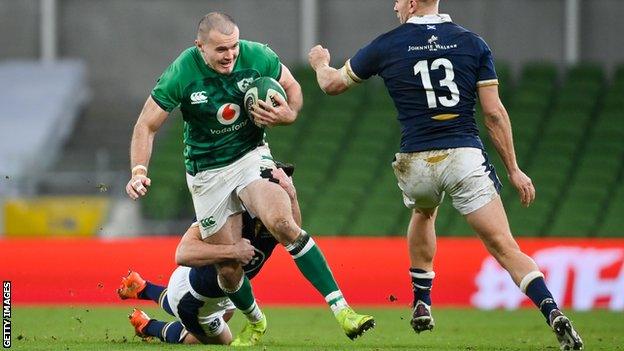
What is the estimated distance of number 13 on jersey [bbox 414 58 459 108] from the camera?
8.00 metres

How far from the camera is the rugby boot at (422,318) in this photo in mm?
8492

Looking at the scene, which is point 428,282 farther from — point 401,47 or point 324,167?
point 324,167

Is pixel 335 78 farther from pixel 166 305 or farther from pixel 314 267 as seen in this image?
pixel 166 305

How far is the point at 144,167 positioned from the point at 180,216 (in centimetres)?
1047

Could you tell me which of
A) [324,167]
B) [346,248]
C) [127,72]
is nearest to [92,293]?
[346,248]

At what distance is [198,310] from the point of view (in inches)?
338

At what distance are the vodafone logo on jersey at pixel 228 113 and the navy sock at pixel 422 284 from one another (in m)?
1.59

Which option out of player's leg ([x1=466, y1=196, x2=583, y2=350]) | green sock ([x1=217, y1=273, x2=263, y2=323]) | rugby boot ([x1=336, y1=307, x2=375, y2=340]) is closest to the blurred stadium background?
green sock ([x1=217, y1=273, x2=263, y2=323])

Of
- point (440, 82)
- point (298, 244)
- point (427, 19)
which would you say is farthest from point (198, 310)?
point (427, 19)

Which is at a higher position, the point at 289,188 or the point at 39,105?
the point at 289,188

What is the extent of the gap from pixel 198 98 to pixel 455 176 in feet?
5.55

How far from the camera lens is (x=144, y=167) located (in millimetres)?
8047

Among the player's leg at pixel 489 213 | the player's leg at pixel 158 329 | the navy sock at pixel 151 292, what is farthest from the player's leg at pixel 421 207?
the navy sock at pixel 151 292

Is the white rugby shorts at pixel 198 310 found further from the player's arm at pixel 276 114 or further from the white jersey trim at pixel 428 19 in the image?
the white jersey trim at pixel 428 19
